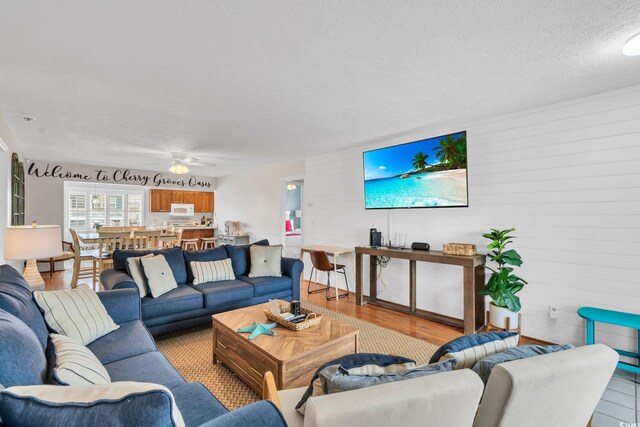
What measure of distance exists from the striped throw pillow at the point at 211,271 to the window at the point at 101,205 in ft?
18.0

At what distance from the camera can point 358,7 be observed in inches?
63.1

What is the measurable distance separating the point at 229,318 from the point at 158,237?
10.5 ft

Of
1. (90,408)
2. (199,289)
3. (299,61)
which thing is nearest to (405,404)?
(90,408)

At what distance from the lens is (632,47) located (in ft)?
6.30

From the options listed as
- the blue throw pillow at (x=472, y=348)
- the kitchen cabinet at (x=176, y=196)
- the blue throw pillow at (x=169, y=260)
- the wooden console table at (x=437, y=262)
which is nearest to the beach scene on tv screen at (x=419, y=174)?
the wooden console table at (x=437, y=262)

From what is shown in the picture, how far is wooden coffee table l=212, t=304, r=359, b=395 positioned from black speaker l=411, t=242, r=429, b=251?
5.96 feet

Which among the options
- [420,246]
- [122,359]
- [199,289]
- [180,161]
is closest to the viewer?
[122,359]

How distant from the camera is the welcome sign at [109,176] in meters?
6.29

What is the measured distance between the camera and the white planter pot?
306 centimetres

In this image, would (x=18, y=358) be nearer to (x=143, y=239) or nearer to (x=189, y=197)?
(x=143, y=239)

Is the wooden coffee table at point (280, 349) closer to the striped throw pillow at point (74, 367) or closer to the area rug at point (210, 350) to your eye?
the area rug at point (210, 350)

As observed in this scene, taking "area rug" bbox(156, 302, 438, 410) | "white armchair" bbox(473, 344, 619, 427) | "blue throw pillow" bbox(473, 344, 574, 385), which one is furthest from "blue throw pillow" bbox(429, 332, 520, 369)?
"area rug" bbox(156, 302, 438, 410)

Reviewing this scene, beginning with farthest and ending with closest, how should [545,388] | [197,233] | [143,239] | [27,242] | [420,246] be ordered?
[197,233], [143,239], [420,246], [27,242], [545,388]

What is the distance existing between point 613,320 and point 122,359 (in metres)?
3.67
